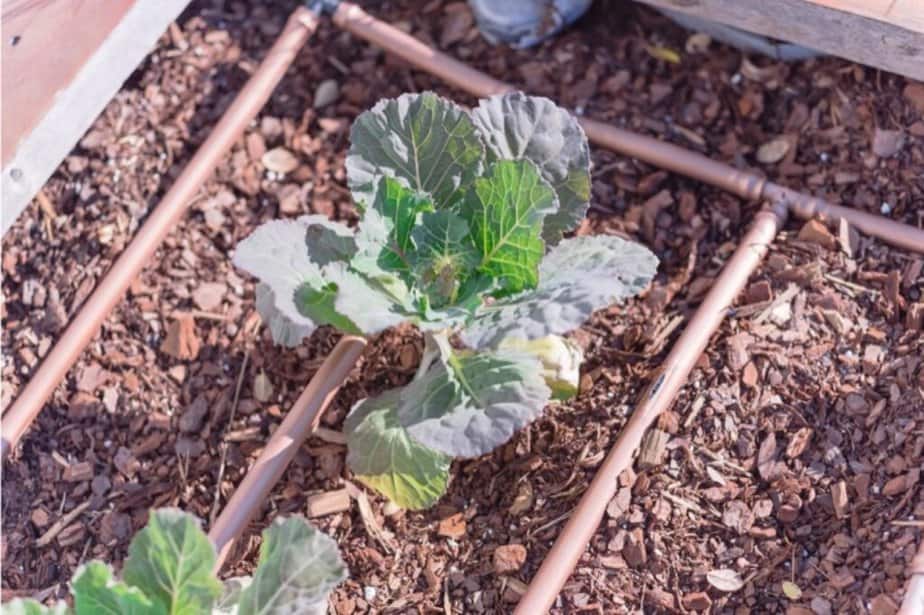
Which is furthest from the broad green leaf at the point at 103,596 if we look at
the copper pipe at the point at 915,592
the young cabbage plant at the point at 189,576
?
the copper pipe at the point at 915,592

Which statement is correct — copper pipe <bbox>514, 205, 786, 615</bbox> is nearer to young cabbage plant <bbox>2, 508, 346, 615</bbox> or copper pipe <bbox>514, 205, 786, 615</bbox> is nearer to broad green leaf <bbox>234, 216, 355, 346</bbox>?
young cabbage plant <bbox>2, 508, 346, 615</bbox>

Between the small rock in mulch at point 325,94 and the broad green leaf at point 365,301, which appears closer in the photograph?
the broad green leaf at point 365,301

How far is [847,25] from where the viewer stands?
2.04 meters

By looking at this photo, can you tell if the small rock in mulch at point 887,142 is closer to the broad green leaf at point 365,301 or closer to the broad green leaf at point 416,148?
the broad green leaf at point 416,148

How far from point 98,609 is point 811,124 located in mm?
1628

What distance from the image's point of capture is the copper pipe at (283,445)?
1.93 meters

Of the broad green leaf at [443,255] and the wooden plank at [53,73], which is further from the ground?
the wooden plank at [53,73]

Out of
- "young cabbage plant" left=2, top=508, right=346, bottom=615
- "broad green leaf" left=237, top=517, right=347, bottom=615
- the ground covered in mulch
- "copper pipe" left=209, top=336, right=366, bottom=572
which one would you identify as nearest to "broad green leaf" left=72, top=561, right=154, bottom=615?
"young cabbage plant" left=2, top=508, right=346, bottom=615

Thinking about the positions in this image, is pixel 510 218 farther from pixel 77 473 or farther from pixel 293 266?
pixel 77 473

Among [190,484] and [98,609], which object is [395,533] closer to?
[190,484]

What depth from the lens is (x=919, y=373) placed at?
196 cm

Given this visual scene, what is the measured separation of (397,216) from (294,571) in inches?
23.7

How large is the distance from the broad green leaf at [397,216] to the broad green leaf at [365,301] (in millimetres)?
47

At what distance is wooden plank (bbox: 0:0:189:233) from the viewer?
6.75 ft
